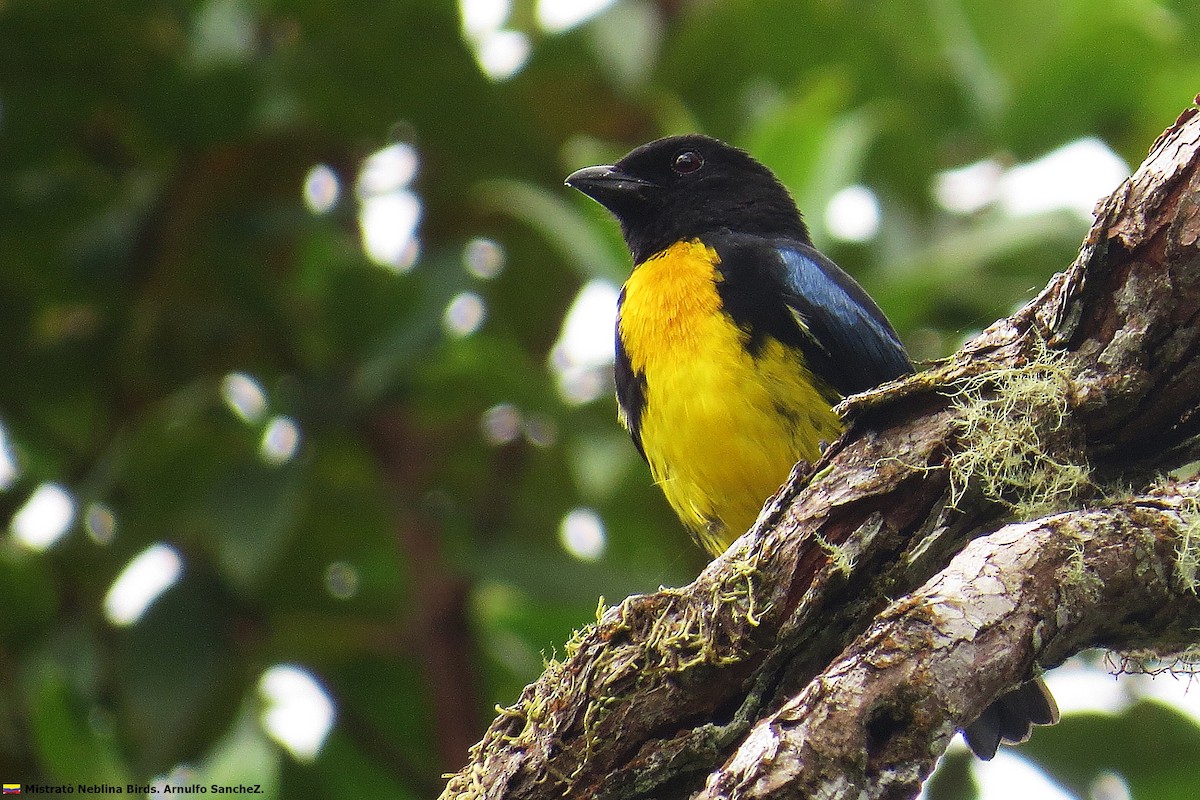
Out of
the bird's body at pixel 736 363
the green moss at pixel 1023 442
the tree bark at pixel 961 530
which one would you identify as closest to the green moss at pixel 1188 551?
the tree bark at pixel 961 530

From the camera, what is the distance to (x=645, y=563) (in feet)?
18.6

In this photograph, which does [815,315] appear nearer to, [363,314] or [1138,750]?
[363,314]

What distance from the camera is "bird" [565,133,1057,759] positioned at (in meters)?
3.82

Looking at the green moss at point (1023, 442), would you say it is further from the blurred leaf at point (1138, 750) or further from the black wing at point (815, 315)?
the blurred leaf at point (1138, 750)

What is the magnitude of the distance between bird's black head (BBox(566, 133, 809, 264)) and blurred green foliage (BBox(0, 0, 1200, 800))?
6.3 inches

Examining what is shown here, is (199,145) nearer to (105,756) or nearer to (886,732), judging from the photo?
(105,756)

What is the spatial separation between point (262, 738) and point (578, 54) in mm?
3068

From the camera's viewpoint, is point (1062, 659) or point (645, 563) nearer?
point (1062, 659)

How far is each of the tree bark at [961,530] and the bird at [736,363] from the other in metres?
1.23

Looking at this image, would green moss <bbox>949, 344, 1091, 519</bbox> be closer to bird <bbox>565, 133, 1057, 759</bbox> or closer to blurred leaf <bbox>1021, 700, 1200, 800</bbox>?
bird <bbox>565, 133, 1057, 759</bbox>

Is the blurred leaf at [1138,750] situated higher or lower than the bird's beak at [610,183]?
lower

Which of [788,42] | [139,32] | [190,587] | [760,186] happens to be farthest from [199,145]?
[788,42]

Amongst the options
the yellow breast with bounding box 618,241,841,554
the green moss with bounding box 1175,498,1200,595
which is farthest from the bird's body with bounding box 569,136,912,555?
the green moss with bounding box 1175,498,1200,595

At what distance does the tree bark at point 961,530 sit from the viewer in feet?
7.59
